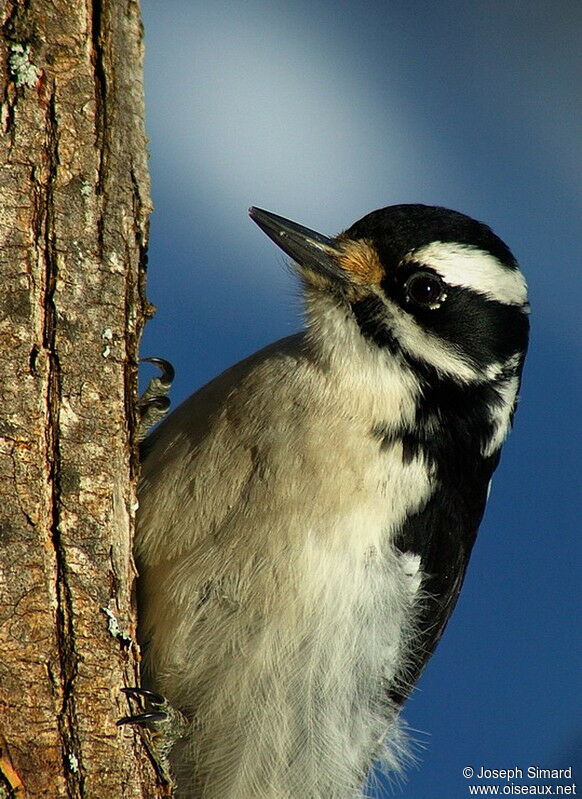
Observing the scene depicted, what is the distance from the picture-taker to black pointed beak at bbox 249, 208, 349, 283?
9.07 ft

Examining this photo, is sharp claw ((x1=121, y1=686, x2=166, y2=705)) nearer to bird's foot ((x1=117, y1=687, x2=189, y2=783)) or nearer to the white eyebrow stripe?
bird's foot ((x1=117, y1=687, x2=189, y2=783))

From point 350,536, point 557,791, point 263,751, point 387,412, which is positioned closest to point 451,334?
point 387,412

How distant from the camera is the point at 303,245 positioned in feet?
9.35

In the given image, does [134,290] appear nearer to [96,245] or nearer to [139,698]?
[96,245]

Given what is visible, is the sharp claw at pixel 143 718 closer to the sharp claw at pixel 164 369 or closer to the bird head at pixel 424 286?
the sharp claw at pixel 164 369

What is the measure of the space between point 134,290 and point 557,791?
3.90 meters

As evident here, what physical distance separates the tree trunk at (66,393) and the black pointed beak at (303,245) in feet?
2.49

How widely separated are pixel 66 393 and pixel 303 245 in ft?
3.76

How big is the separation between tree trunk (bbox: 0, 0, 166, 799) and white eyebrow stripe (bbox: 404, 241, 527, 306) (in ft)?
3.21

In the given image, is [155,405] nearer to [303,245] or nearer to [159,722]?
[303,245]

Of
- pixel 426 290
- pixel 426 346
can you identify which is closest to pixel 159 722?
pixel 426 346

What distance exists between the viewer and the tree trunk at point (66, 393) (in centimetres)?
183

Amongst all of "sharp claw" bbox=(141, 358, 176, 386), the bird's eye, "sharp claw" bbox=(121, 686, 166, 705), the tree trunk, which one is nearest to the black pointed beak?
the bird's eye

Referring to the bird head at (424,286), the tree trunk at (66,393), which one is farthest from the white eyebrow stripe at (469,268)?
the tree trunk at (66,393)
